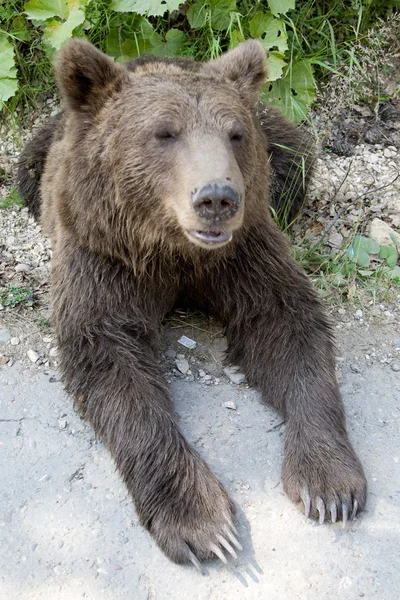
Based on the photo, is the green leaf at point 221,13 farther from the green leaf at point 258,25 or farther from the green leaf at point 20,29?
the green leaf at point 20,29

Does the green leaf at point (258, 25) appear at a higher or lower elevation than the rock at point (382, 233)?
higher

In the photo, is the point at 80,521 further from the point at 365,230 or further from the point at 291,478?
the point at 365,230

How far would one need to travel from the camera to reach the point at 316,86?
18.6 ft

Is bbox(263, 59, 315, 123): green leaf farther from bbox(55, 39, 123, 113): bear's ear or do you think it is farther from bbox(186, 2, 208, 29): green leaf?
bbox(55, 39, 123, 113): bear's ear

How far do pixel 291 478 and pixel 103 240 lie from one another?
4.99ft

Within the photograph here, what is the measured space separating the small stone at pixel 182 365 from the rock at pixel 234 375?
0.75 ft

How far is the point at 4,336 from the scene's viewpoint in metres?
4.40

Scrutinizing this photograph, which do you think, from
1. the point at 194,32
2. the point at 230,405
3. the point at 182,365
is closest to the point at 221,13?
the point at 194,32

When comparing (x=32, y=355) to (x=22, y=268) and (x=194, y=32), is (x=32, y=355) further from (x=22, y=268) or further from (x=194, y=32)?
(x=194, y=32)

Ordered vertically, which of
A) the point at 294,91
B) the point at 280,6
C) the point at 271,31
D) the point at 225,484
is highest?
the point at 280,6

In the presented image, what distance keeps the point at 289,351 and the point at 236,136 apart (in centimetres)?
119

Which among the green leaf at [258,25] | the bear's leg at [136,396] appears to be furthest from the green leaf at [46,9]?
the bear's leg at [136,396]

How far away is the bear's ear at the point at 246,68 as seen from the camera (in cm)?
382

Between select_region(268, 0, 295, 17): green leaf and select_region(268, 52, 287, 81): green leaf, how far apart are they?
1.03 feet
